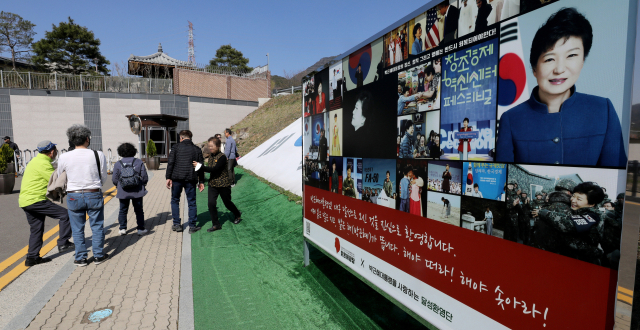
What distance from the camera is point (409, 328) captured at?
319cm

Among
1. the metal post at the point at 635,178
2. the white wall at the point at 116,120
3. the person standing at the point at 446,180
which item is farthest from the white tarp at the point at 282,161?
the white wall at the point at 116,120

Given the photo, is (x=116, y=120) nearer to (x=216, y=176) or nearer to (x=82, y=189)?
(x=216, y=176)

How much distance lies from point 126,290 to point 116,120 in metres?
28.2

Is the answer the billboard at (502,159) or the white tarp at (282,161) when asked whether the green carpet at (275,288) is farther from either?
the white tarp at (282,161)

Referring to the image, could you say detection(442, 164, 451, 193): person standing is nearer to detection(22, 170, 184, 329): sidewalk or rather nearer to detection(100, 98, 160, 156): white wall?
detection(22, 170, 184, 329): sidewalk

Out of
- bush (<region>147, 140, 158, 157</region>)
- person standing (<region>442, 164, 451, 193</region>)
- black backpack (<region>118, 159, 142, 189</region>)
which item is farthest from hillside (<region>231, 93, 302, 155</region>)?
person standing (<region>442, 164, 451, 193</region>)

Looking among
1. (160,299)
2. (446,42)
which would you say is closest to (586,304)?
(446,42)

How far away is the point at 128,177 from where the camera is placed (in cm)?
594

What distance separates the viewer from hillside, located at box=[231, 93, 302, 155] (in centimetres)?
2237

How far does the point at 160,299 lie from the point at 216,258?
4.20ft

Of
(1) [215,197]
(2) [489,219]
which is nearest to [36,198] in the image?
(1) [215,197]

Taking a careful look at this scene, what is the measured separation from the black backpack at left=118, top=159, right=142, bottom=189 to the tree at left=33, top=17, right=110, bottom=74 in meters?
39.9

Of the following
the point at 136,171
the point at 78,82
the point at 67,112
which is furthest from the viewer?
the point at 78,82

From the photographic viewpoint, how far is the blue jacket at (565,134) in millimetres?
1290
